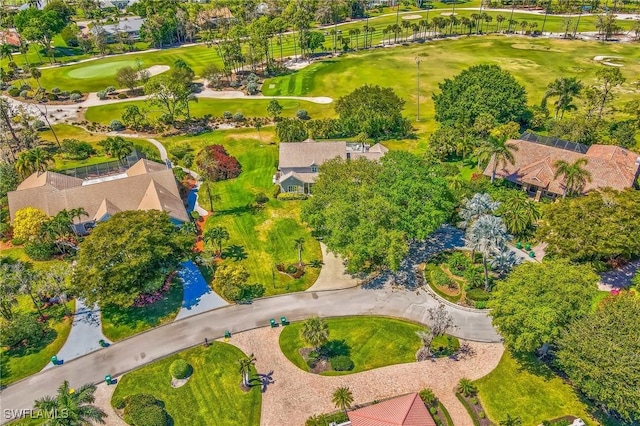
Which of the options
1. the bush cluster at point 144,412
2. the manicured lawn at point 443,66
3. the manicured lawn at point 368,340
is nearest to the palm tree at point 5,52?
the manicured lawn at point 443,66

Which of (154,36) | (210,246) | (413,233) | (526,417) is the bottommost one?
(526,417)

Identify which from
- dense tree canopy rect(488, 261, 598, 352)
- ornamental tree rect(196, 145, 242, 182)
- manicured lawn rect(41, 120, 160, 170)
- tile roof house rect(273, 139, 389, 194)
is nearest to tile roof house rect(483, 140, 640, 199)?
tile roof house rect(273, 139, 389, 194)

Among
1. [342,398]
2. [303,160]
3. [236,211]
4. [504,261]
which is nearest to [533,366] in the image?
[504,261]

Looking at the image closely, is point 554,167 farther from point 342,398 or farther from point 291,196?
point 342,398

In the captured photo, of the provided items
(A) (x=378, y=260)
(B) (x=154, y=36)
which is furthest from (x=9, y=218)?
(B) (x=154, y=36)

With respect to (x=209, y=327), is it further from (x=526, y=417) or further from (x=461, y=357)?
(x=526, y=417)

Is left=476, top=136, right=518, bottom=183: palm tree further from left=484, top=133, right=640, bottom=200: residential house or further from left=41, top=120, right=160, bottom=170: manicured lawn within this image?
left=41, top=120, right=160, bottom=170: manicured lawn
